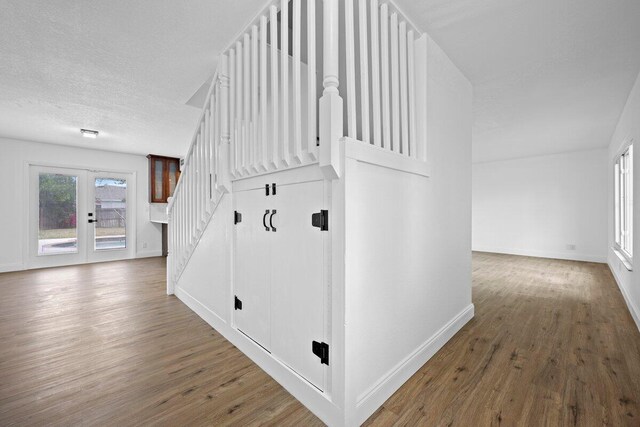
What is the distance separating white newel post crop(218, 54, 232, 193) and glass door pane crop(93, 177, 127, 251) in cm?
518

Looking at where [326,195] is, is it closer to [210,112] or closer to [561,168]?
[210,112]

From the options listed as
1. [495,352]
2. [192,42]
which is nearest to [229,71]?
[192,42]

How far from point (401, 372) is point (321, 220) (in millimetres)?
1127

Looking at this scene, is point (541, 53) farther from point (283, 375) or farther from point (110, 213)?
point (110, 213)

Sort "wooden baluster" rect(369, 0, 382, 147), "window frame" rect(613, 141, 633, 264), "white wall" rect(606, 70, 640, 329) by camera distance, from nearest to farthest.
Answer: "wooden baluster" rect(369, 0, 382, 147)
"white wall" rect(606, 70, 640, 329)
"window frame" rect(613, 141, 633, 264)

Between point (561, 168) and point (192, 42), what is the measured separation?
7464 mm

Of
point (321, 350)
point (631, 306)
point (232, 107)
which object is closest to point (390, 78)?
point (232, 107)

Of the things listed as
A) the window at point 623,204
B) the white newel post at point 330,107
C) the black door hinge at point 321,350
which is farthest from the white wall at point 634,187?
the white newel post at point 330,107

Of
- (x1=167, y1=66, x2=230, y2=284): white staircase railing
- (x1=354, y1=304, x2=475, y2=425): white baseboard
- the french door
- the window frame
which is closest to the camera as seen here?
(x1=354, y1=304, x2=475, y2=425): white baseboard

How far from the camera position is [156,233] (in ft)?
22.0

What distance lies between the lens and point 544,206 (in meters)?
6.33

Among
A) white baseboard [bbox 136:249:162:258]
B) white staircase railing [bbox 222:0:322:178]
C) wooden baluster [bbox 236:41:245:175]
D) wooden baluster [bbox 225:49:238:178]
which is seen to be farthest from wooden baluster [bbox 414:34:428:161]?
white baseboard [bbox 136:249:162:258]

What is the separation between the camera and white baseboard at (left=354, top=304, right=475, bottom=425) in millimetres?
1473

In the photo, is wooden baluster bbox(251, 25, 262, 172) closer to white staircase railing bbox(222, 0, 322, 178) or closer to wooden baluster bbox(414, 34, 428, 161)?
white staircase railing bbox(222, 0, 322, 178)
